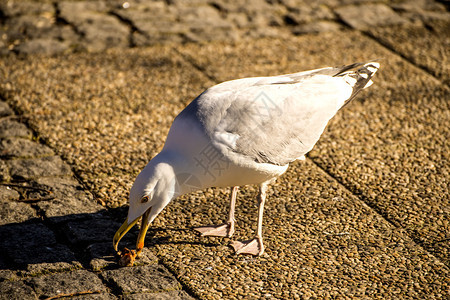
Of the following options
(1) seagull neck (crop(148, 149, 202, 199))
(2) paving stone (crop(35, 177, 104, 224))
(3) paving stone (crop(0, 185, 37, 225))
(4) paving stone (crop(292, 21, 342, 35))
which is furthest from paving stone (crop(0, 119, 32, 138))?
(4) paving stone (crop(292, 21, 342, 35))

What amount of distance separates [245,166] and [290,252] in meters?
0.71

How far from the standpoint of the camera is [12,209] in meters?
4.37

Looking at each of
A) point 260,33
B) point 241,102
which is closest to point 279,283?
point 241,102

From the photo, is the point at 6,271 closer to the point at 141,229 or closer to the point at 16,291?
the point at 16,291

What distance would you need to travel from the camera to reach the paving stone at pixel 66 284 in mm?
3562

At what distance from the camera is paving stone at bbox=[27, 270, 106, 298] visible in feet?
11.7

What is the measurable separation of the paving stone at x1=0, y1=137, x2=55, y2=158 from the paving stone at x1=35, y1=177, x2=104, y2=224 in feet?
1.34

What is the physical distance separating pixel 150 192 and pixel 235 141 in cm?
68

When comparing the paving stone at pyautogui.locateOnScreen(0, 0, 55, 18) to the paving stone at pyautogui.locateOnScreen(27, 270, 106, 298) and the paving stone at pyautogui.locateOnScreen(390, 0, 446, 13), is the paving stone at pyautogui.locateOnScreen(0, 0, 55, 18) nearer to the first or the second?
the paving stone at pyautogui.locateOnScreen(27, 270, 106, 298)

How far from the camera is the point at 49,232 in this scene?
4164 mm

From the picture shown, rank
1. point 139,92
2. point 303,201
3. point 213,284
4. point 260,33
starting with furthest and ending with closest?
point 260,33
point 139,92
point 303,201
point 213,284

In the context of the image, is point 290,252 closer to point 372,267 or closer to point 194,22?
point 372,267

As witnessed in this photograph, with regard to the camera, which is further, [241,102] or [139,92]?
[139,92]

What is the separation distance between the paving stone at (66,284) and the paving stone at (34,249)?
8 centimetres
